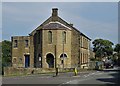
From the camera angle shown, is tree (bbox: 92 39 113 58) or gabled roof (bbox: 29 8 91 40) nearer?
gabled roof (bbox: 29 8 91 40)

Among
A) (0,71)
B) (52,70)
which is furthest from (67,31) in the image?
(0,71)

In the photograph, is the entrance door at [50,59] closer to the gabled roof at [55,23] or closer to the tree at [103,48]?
the gabled roof at [55,23]

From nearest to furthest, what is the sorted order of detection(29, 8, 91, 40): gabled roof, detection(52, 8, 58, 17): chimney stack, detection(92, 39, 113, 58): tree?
detection(29, 8, 91, 40): gabled roof, detection(52, 8, 58, 17): chimney stack, detection(92, 39, 113, 58): tree

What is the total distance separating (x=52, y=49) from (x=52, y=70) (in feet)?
27.9

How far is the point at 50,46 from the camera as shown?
64875 millimetres

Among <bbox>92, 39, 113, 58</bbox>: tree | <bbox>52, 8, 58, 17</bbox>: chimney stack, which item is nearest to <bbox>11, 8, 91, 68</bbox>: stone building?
<bbox>52, 8, 58, 17</bbox>: chimney stack

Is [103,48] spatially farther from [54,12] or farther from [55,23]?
[55,23]

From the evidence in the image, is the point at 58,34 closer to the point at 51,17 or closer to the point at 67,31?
the point at 67,31

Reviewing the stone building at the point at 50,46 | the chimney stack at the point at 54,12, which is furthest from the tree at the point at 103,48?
the stone building at the point at 50,46

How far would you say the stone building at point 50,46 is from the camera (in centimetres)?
6475

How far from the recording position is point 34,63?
67875mm

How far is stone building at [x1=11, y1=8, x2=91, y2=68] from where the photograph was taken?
2549 inches

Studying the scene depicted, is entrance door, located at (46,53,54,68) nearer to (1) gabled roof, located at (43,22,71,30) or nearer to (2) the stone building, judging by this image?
(2) the stone building

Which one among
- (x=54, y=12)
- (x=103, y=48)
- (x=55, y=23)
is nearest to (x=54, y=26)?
(x=55, y=23)
